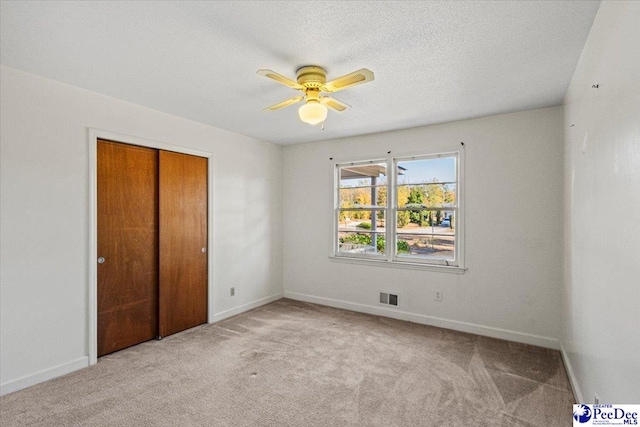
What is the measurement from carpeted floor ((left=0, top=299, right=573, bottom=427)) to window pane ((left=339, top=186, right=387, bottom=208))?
1.82 meters

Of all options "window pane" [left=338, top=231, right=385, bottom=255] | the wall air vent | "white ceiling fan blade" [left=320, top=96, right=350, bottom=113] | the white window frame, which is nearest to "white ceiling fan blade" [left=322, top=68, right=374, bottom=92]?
"white ceiling fan blade" [left=320, top=96, right=350, bottom=113]

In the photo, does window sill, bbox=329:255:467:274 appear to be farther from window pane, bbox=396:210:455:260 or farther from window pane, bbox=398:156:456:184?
window pane, bbox=398:156:456:184

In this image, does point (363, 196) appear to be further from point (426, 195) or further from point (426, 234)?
point (426, 234)

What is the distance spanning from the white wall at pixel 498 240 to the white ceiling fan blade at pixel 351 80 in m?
2.14

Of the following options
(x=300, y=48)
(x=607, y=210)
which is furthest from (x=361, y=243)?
(x=607, y=210)

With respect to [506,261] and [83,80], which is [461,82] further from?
[83,80]

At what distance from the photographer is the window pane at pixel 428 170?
13.4 feet

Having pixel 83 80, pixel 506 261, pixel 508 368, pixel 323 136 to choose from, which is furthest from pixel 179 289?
pixel 506 261

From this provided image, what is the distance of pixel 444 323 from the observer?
4012mm

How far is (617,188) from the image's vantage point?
1.52 meters

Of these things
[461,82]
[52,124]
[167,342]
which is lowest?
[167,342]

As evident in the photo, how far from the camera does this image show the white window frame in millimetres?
3947

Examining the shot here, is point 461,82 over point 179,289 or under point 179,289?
over

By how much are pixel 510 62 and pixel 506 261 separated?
217cm
